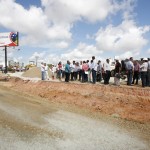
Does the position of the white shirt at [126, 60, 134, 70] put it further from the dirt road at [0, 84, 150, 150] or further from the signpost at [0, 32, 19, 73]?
the signpost at [0, 32, 19, 73]

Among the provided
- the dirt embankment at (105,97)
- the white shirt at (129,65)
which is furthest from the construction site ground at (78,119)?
the white shirt at (129,65)

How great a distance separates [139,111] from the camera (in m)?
18.5

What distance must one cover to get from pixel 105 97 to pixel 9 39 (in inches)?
1077

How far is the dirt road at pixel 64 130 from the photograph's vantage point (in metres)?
11.9

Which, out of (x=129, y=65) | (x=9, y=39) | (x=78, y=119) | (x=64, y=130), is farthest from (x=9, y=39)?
(x=64, y=130)

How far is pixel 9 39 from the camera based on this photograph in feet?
147

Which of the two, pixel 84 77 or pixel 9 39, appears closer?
pixel 84 77

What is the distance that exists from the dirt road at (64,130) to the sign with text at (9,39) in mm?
27020

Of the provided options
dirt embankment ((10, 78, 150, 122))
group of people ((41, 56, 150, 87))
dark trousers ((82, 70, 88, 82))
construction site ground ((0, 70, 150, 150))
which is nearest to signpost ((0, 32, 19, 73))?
group of people ((41, 56, 150, 87))

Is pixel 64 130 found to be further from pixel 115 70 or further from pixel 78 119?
pixel 115 70

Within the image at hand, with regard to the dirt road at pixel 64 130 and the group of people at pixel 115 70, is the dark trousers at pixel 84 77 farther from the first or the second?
the dirt road at pixel 64 130

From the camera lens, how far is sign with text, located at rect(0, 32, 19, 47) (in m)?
44.7

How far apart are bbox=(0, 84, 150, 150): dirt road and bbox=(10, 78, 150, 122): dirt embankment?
1.46 metres

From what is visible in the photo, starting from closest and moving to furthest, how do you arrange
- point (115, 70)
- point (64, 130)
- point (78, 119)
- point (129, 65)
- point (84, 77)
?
point (64, 130), point (78, 119), point (129, 65), point (115, 70), point (84, 77)
